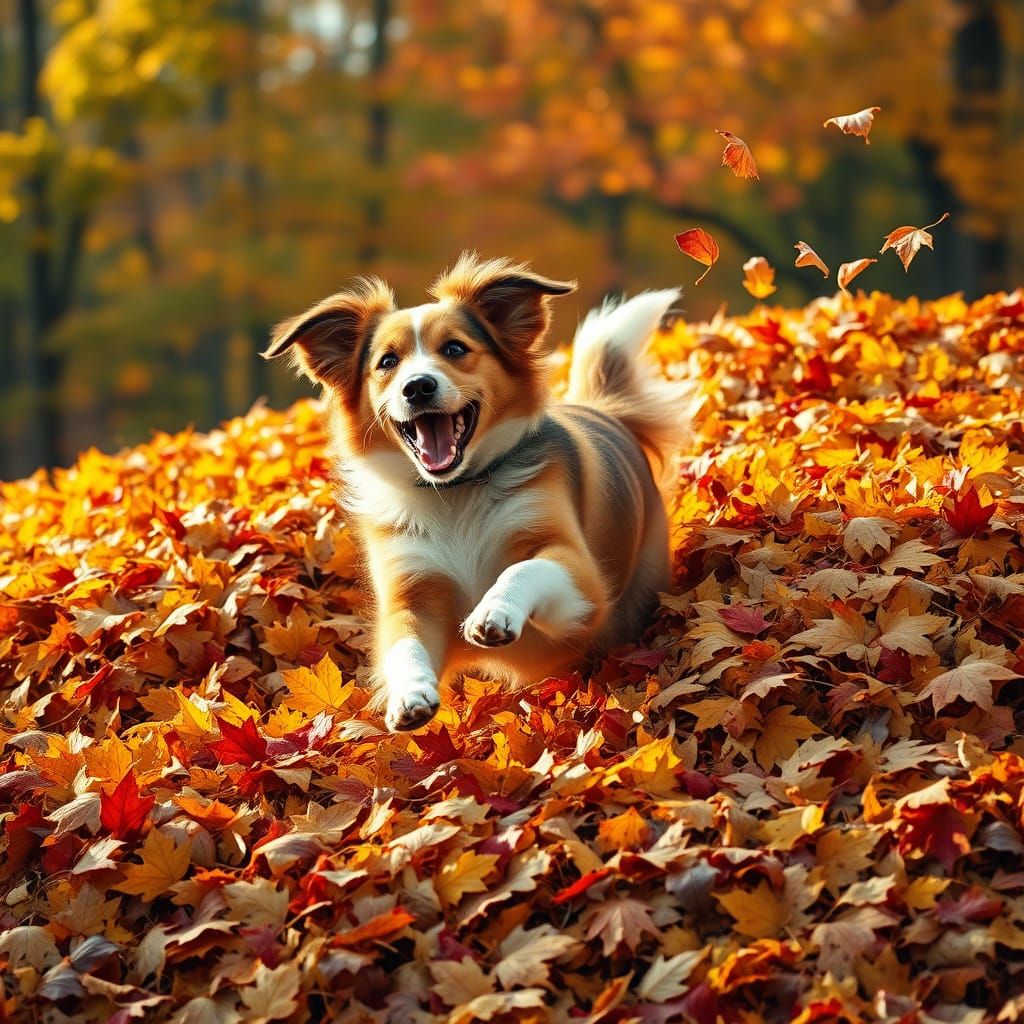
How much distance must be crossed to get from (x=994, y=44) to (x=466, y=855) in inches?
543

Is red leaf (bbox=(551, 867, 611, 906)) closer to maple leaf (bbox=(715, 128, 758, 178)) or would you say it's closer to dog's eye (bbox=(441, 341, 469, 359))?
dog's eye (bbox=(441, 341, 469, 359))

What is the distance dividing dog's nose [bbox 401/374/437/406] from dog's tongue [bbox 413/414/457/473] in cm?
14

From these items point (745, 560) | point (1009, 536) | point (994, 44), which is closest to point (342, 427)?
point (745, 560)

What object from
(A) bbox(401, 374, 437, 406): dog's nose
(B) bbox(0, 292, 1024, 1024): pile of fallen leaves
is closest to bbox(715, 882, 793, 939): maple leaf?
(B) bbox(0, 292, 1024, 1024): pile of fallen leaves

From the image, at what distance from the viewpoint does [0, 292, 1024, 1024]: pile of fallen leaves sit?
115 inches

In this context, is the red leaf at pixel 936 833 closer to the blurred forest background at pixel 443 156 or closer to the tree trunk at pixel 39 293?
the blurred forest background at pixel 443 156

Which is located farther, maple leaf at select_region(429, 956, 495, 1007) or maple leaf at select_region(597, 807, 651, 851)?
maple leaf at select_region(597, 807, 651, 851)

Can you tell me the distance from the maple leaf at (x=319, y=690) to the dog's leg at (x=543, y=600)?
1.84ft

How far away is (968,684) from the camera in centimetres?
351

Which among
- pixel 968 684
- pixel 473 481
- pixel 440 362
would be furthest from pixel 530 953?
pixel 440 362

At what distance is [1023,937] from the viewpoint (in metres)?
2.81

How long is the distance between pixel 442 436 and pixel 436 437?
2 centimetres

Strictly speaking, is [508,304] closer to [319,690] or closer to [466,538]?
[466,538]

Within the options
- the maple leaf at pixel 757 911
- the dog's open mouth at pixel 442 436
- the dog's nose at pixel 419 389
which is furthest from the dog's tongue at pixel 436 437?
the maple leaf at pixel 757 911
